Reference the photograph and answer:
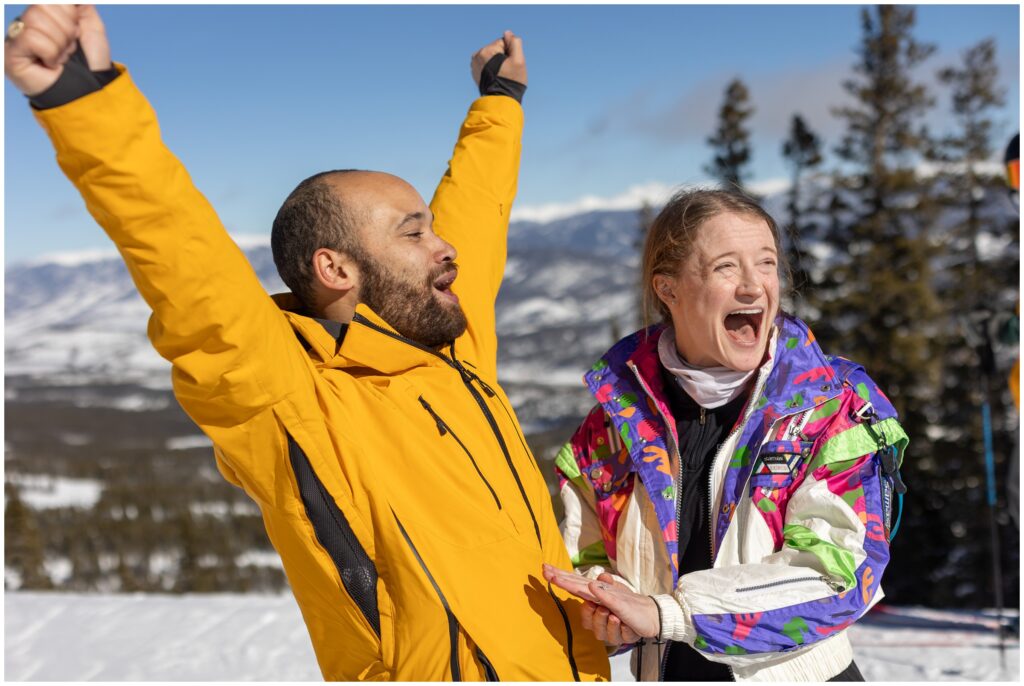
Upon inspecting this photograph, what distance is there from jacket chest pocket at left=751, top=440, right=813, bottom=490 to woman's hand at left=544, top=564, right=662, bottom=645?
35cm

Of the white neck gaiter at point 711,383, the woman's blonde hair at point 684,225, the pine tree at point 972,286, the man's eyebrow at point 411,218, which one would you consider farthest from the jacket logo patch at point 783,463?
the pine tree at point 972,286

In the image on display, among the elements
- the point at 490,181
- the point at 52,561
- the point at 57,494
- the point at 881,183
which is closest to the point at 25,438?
the point at 57,494

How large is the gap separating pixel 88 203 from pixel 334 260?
0.68 metres

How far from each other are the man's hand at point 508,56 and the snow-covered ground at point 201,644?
4.48m

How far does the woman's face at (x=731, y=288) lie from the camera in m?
2.05

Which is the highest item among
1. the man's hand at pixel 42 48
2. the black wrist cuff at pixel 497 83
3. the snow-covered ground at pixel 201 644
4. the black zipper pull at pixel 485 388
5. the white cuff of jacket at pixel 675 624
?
the black wrist cuff at pixel 497 83

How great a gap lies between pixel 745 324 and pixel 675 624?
711 mm

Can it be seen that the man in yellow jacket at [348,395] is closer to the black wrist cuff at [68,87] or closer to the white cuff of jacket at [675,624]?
the black wrist cuff at [68,87]

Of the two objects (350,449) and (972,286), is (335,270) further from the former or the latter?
(972,286)

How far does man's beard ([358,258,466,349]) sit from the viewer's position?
2.09 meters

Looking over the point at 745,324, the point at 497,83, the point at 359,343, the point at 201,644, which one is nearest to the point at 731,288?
the point at 745,324

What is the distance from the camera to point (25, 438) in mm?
123875

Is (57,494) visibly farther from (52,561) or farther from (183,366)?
(183,366)

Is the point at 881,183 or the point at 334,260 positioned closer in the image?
the point at 334,260
